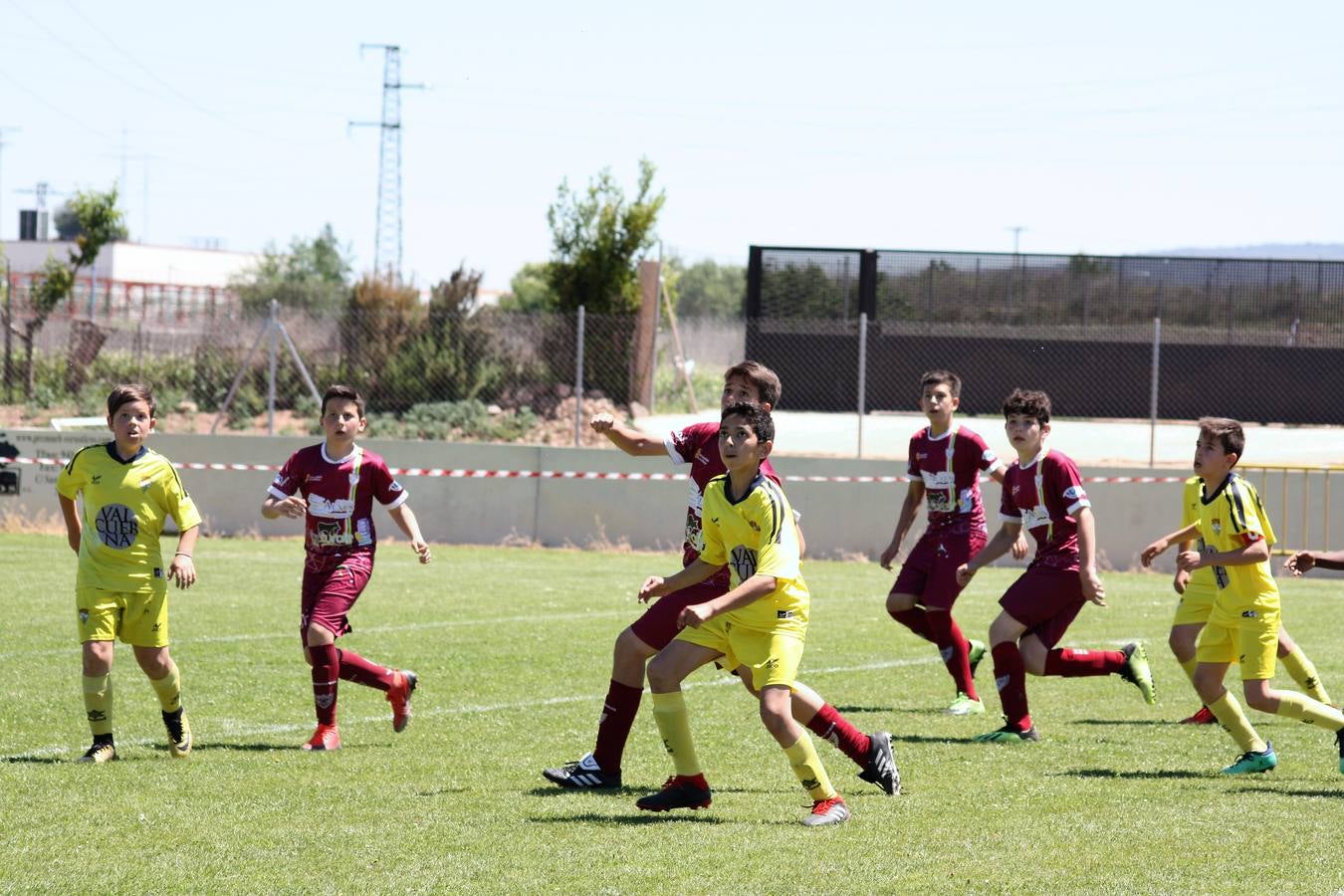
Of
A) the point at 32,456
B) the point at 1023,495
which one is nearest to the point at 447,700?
the point at 1023,495

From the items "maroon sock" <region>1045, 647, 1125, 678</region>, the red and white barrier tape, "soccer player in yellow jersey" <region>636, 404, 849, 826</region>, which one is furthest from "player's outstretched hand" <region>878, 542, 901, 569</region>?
the red and white barrier tape

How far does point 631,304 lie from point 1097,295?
8263 mm

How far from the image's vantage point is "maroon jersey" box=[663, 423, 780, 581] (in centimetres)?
732

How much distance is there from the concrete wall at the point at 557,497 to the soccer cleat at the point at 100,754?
39.8 feet

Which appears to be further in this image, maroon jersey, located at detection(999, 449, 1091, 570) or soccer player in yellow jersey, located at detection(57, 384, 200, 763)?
maroon jersey, located at detection(999, 449, 1091, 570)

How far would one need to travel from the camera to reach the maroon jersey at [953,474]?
9.75 metres

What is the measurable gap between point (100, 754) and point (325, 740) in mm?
1046

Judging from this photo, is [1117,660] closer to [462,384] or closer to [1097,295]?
[462,384]

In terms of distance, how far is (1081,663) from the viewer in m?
9.01

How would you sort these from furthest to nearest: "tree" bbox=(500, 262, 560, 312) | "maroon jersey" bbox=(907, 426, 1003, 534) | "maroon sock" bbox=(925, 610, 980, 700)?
"tree" bbox=(500, 262, 560, 312) → "maroon jersey" bbox=(907, 426, 1003, 534) → "maroon sock" bbox=(925, 610, 980, 700)

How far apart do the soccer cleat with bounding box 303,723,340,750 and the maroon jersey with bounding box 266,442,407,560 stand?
886 mm

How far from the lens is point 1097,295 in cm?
2917

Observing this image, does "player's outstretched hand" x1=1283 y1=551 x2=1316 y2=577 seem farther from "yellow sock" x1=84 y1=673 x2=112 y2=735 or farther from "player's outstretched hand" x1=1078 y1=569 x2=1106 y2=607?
"yellow sock" x1=84 y1=673 x2=112 y2=735

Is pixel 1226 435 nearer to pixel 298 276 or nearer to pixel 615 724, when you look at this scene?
pixel 615 724
